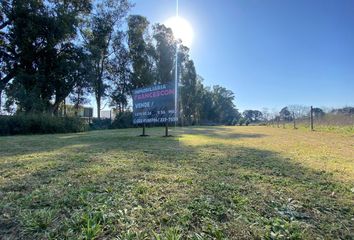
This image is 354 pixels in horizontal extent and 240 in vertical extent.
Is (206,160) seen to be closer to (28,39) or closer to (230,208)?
(230,208)

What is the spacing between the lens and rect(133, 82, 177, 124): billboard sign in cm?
880

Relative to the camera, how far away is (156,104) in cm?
906

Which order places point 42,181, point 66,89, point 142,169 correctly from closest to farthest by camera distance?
point 42,181 → point 142,169 → point 66,89

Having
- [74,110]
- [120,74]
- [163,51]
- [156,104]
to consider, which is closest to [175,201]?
[156,104]

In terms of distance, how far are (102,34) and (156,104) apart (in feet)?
58.9

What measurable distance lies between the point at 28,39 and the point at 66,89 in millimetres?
4009

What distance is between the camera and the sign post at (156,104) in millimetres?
8797

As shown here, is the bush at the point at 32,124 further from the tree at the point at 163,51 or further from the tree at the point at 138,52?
the tree at the point at 163,51

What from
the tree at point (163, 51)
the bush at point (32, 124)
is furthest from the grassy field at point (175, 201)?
the tree at point (163, 51)

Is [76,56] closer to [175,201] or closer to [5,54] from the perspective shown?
[5,54]

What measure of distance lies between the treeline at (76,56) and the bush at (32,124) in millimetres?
2149

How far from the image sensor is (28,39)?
17.3 m

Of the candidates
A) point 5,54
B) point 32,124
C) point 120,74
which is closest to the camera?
point 32,124

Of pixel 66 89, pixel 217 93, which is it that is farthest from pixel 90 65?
pixel 217 93
